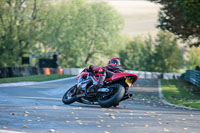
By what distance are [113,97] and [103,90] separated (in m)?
0.48

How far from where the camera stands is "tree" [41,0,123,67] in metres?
75.3

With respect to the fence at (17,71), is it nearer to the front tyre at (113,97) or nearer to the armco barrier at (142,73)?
the armco barrier at (142,73)

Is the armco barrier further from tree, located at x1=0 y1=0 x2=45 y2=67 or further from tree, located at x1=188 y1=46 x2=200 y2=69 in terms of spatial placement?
tree, located at x1=188 y1=46 x2=200 y2=69

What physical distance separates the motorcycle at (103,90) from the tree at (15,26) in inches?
1745

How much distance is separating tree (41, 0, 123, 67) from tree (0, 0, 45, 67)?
Result: 431 inches

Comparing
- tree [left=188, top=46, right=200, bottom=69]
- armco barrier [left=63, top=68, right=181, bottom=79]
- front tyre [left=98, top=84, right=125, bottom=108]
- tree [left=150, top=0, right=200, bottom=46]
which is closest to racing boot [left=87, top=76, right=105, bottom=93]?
front tyre [left=98, top=84, right=125, bottom=108]

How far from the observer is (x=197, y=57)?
148m

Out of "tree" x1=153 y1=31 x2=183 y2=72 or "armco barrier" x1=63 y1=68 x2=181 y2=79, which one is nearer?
"armco barrier" x1=63 y1=68 x2=181 y2=79

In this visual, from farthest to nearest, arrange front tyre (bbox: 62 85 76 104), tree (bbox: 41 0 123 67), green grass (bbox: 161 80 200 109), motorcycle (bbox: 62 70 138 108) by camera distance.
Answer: tree (bbox: 41 0 123 67), green grass (bbox: 161 80 200 109), front tyre (bbox: 62 85 76 104), motorcycle (bbox: 62 70 138 108)

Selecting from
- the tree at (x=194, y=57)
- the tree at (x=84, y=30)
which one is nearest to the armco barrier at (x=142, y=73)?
the tree at (x=84, y=30)

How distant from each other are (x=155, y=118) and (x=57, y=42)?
64150 millimetres

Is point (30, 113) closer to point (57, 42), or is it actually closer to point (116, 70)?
point (116, 70)

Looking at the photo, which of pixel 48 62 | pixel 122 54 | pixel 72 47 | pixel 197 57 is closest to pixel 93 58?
pixel 72 47

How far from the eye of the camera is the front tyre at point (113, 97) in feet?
40.2
